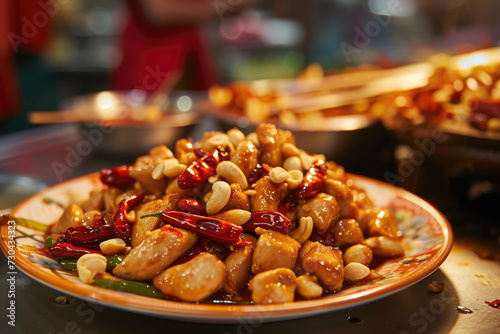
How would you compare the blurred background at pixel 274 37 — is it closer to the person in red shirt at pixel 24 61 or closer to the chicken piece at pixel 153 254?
the person in red shirt at pixel 24 61

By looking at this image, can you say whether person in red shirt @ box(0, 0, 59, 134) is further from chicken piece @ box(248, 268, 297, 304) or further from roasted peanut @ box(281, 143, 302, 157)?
chicken piece @ box(248, 268, 297, 304)

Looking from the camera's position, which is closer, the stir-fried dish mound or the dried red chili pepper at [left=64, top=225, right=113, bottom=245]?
the stir-fried dish mound

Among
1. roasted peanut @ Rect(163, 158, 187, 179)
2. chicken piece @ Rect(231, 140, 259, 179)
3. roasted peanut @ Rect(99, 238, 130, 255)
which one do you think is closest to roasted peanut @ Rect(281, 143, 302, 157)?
chicken piece @ Rect(231, 140, 259, 179)

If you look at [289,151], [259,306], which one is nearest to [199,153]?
[289,151]

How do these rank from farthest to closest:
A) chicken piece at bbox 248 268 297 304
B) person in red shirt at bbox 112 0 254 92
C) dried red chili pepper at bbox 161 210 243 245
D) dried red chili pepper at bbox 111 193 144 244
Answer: person in red shirt at bbox 112 0 254 92 → dried red chili pepper at bbox 111 193 144 244 → dried red chili pepper at bbox 161 210 243 245 → chicken piece at bbox 248 268 297 304

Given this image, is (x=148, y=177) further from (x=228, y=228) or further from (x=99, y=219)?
(x=228, y=228)

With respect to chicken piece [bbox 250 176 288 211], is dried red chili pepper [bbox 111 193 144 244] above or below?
below
